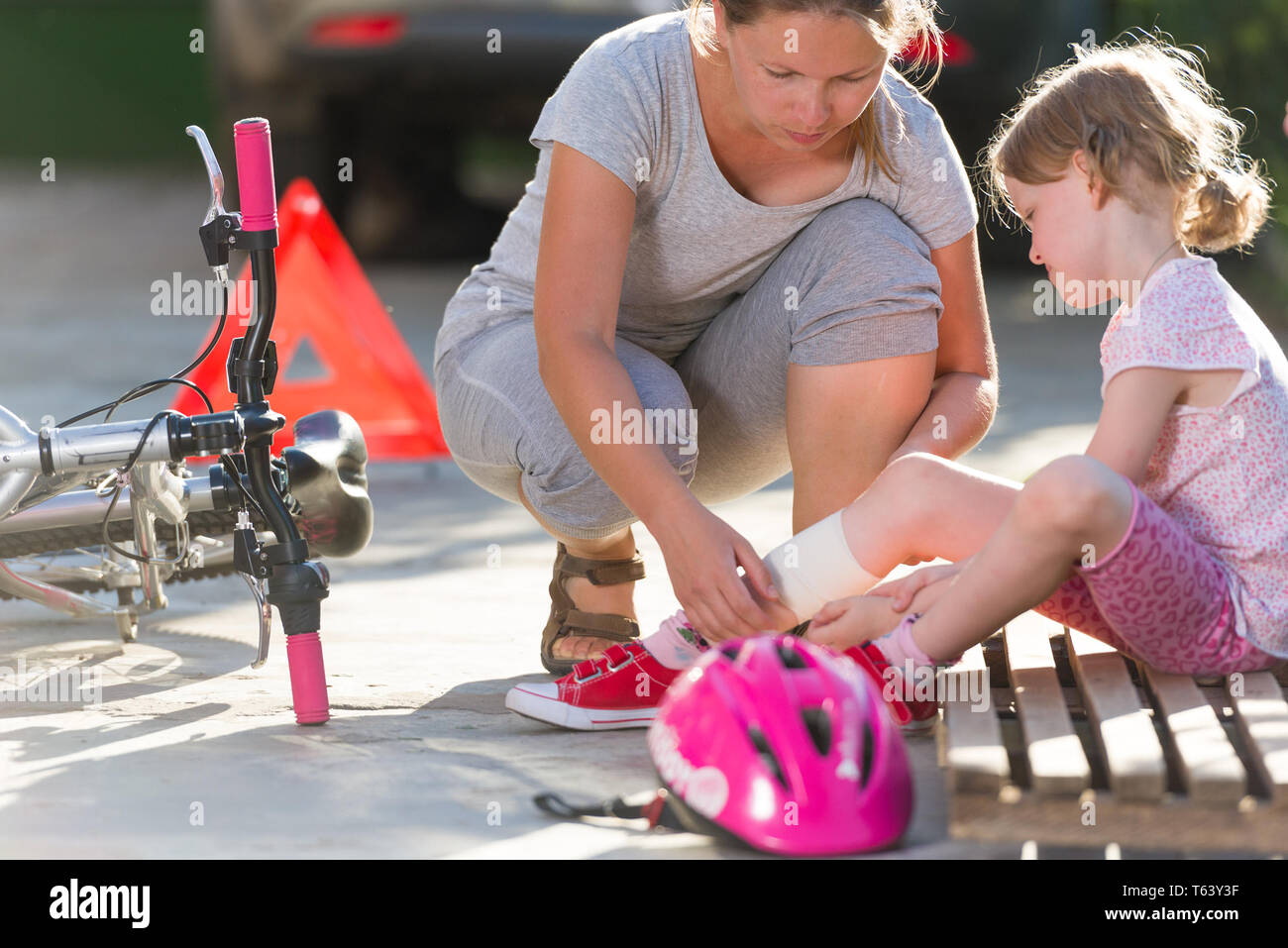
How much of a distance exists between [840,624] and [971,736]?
1.26 ft

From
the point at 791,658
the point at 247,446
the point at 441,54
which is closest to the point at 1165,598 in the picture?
the point at 791,658

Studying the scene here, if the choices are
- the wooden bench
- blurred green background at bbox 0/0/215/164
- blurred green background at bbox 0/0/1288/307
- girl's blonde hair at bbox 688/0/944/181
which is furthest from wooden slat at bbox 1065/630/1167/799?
blurred green background at bbox 0/0/215/164

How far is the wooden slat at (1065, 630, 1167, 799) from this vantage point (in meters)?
1.94

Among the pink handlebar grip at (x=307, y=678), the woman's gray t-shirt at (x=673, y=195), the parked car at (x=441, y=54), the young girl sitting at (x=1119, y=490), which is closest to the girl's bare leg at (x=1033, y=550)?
the young girl sitting at (x=1119, y=490)

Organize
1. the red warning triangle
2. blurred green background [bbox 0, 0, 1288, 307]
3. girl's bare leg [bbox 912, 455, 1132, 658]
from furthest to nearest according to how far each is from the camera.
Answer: blurred green background [bbox 0, 0, 1288, 307]
the red warning triangle
girl's bare leg [bbox 912, 455, 1132, 658]

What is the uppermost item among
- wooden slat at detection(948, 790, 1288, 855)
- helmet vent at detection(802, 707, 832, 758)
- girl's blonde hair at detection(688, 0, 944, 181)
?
girl's blonde hair at detection(688, 0, 944, 181)

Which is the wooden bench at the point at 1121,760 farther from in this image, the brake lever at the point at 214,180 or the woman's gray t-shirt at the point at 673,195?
the brake lever at the point at 214,180

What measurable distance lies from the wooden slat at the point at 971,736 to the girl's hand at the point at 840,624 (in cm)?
15

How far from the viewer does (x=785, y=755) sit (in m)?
1.94

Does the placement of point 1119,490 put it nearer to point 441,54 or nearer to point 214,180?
point 214,180

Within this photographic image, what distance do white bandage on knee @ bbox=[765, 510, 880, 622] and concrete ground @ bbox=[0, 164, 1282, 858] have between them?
264 mm

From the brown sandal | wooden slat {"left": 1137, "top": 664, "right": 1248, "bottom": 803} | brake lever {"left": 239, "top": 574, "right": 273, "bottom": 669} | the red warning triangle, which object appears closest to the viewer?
wooden slat {"left": 1137, "top": 664, "right": 1248, "bottom": 803}

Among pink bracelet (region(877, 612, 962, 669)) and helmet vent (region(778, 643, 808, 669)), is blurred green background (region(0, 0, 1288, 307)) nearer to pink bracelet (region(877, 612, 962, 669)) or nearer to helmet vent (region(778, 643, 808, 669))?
pink bracelet (region(877, 612, 962, 669))

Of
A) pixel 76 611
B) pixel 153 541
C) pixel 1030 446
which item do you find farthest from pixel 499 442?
pixel 1030 446
